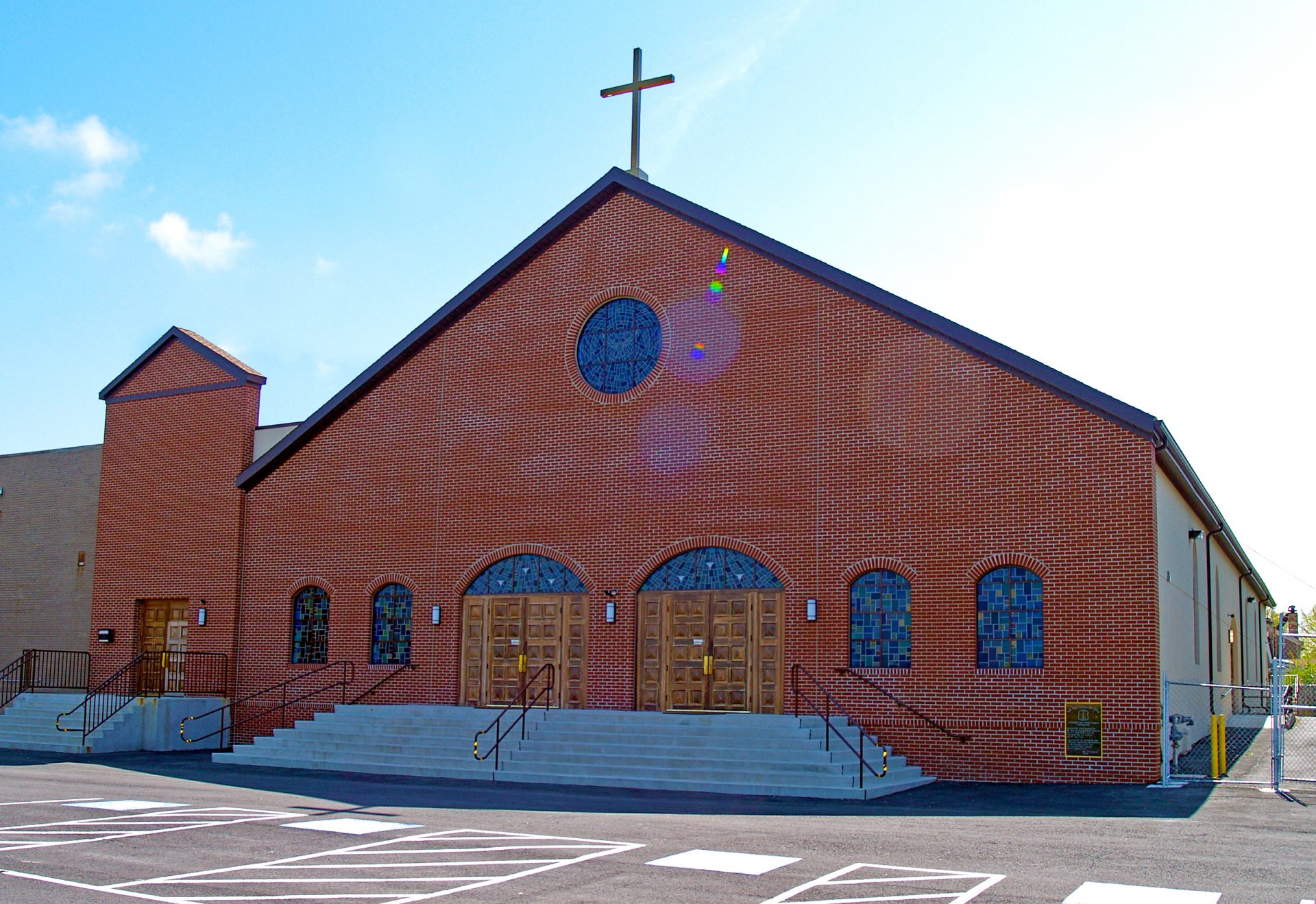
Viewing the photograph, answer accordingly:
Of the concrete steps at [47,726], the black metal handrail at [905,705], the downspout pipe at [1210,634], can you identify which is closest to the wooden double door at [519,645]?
the black metal handrail at [905,705]

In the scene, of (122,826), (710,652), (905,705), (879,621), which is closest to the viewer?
(122,826)

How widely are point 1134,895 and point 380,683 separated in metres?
16.7

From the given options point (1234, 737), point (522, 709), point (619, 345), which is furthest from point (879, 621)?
point (1234, 737)

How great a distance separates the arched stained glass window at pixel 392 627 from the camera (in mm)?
23703

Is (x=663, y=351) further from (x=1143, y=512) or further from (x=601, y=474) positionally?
(x=1143, y=512)

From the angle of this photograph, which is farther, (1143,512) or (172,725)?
(172,725)

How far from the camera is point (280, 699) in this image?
24750 millimetres

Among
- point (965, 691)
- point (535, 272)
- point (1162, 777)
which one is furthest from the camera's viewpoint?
point (535, 272)

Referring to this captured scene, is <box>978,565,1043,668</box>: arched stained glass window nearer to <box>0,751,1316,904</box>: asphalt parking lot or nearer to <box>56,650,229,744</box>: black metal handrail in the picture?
<box>0,751,1316,904</box>: asphalt parking lot

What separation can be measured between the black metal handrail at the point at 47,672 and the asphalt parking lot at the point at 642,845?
1165 centimetres

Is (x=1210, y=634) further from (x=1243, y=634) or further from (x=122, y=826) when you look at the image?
(x=122, y=826)

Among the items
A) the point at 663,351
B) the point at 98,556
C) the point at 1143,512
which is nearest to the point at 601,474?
the point at 663,351

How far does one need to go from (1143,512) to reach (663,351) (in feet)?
27.0

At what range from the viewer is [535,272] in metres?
23.8
